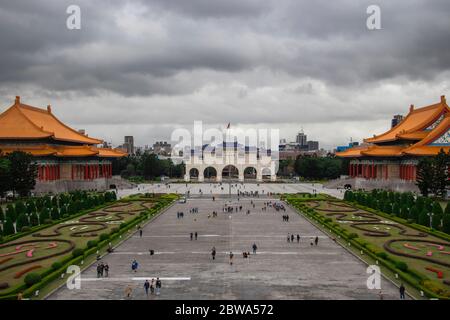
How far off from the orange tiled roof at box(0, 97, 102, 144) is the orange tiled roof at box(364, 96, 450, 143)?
5790 cm

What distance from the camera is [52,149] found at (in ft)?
251

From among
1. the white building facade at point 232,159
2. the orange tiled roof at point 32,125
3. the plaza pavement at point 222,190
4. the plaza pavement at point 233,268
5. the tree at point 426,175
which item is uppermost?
the orange tiled roof at point 32,125

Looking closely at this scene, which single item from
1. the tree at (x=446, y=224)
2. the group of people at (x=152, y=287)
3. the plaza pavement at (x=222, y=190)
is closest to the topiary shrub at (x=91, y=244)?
the group of people at (x=152, y=287)

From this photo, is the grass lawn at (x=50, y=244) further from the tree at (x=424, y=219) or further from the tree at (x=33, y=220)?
the tree at (x=424, y=219)

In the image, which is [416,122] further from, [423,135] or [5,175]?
[5,175]

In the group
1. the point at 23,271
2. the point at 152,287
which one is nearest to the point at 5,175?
the point at 23,271

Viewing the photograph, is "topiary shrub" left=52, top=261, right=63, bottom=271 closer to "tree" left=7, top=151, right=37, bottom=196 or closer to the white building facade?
"tree" left=7, top=151, right=37, bottom=196

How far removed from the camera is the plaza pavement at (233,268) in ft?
77.8

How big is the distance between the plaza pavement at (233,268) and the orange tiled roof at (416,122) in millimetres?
41167

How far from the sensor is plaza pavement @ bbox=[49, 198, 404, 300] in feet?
77.8

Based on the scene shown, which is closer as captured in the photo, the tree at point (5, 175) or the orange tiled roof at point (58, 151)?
the tree at point (5, 175)

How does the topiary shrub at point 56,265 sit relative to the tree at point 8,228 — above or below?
below
